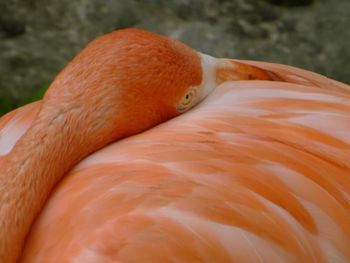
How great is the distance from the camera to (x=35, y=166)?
1.77 meters

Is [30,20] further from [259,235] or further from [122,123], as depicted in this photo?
[259,235]

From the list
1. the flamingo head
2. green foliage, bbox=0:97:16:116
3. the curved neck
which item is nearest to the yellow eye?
the flamingo head

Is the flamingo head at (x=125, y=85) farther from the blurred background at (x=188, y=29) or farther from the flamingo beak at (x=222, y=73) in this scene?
the blurred background at (x=188, y=29)

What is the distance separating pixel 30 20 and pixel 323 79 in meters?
1.90

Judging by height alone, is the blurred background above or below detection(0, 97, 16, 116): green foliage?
above

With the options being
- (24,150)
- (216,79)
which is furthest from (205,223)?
(216,79)

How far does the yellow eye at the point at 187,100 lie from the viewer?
2.00m

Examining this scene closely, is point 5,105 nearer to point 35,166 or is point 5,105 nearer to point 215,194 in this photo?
point 35,166

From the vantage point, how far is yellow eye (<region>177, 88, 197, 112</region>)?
2004 millimetres

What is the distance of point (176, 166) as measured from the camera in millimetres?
1727

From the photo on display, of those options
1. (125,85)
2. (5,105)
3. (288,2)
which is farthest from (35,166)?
(288,2)

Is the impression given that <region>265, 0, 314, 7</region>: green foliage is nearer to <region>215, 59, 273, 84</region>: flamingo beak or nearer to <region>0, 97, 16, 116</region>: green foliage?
<region>0, 97, 16, 116</region>: green foliage

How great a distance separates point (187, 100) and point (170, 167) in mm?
330

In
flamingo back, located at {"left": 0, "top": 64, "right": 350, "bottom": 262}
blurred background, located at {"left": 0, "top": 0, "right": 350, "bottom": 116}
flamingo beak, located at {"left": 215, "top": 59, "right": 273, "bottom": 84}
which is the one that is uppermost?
flamingo beak, located at {"left": 215, "top": 59, "right": 273, "bottom": 84}
